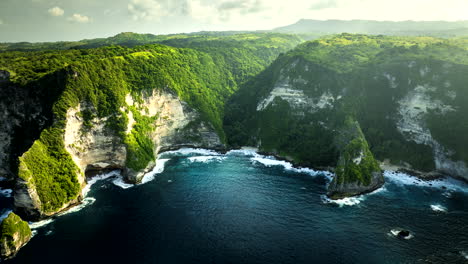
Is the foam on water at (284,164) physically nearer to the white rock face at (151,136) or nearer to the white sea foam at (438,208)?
the white rock face at (151,136)

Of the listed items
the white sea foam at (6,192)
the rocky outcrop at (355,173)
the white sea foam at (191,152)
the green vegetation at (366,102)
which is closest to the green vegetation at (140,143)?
the white sea foam at (191,152)

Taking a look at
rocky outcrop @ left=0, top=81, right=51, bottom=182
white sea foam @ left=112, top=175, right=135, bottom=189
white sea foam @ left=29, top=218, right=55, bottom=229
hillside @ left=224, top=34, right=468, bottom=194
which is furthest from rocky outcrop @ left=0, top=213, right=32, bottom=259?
hillside @ left=224, top=34, right=468, bottom=194

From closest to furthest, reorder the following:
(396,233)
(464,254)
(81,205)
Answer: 1. (464,254)
2. (396,233)
3. (81,205)

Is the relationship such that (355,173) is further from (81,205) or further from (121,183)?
(81,205)

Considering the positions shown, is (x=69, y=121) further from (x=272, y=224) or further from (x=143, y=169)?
(x=272, y=224)

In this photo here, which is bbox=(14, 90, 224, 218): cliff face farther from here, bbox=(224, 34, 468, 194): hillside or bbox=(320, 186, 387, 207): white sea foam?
bbox=(320, 186, 387, 207): white sea foam

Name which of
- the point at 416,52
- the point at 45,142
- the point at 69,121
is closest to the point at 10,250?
the point at 45,142

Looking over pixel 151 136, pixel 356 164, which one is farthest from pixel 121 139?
pixel 356 164
